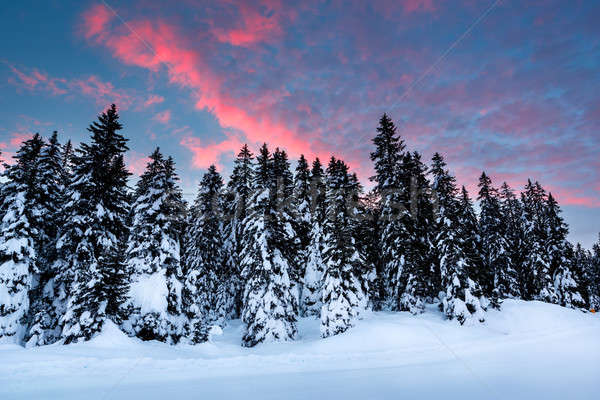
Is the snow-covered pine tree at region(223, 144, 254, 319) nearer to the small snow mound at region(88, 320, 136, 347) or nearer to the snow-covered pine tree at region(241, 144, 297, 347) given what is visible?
the snow-covered pine tree at region(241, 144, 297, 347)

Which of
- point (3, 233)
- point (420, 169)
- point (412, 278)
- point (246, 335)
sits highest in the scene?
point (420, 169)

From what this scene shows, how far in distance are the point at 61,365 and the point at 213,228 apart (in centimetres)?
2244

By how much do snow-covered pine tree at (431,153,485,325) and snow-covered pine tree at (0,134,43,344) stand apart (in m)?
28.4

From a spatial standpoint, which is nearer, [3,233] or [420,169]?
[3,233]

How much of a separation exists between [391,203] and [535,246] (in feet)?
76.3

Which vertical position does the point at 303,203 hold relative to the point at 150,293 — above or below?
above

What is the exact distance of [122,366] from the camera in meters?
9.62

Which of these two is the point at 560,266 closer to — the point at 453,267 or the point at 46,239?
the point at 453,267

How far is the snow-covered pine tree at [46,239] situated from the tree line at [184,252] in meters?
0.08

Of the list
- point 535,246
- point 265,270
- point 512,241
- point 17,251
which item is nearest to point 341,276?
point 265,270

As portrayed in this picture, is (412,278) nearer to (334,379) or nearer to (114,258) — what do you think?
(334,379)

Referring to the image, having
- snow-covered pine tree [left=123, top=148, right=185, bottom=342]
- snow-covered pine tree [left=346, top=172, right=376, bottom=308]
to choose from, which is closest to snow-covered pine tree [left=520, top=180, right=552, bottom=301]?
snow-covered pine tree [left=346, top=172, right=376, bottom=308]

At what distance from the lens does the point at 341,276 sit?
20469mm

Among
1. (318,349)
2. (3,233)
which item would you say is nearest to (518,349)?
(318,349)
